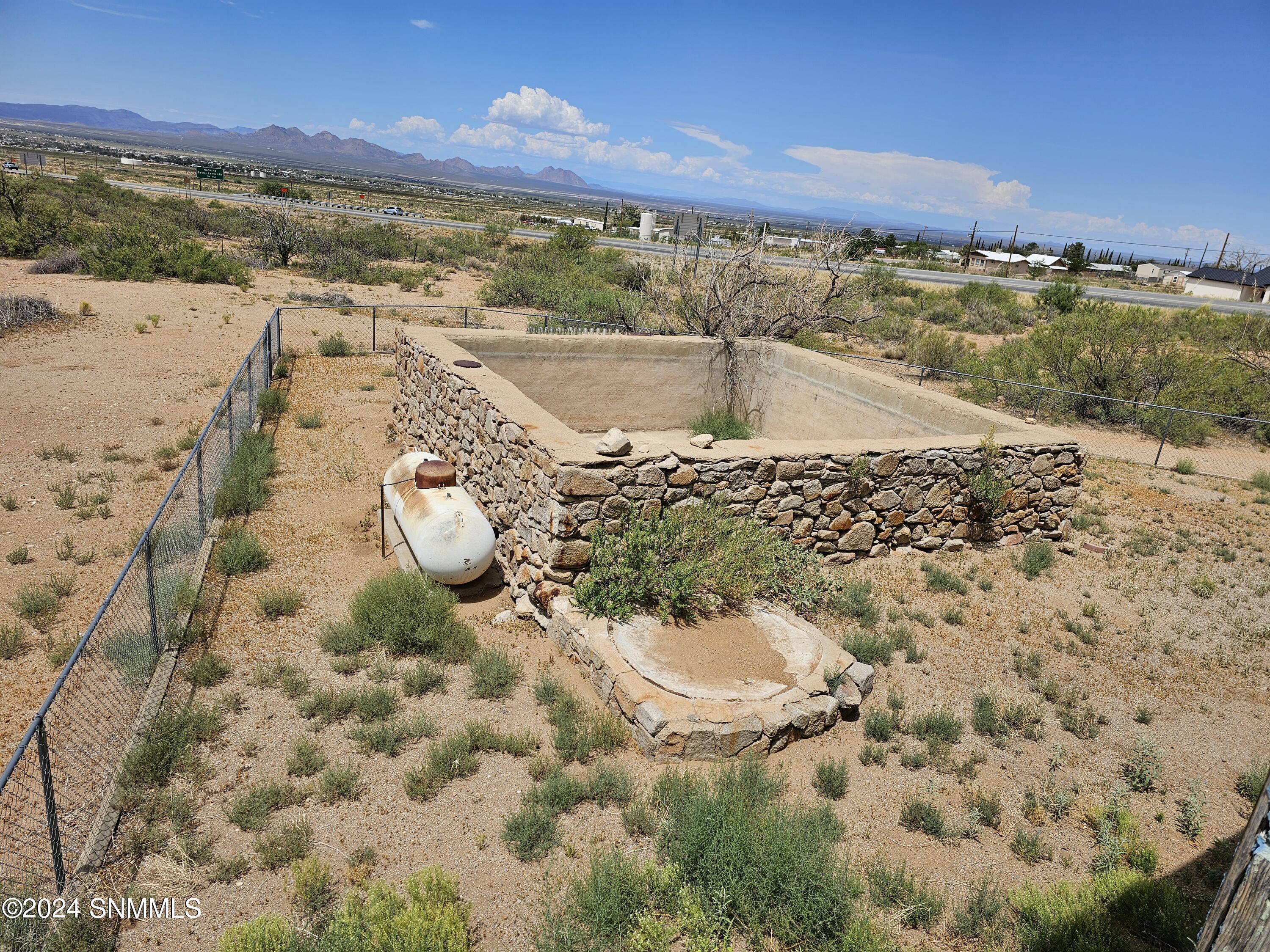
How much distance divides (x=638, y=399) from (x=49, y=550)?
8342mm

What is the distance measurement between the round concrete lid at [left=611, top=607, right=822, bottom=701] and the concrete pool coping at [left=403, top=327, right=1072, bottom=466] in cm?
163

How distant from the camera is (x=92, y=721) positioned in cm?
500

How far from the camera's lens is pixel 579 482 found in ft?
22.7

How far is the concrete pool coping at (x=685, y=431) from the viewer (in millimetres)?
7598

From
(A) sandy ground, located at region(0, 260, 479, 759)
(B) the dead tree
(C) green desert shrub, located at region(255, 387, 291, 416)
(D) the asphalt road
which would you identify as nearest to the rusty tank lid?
(A) sandy ground, located at region(0, 260, 479, 759)

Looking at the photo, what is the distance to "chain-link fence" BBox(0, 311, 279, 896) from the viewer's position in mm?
3986

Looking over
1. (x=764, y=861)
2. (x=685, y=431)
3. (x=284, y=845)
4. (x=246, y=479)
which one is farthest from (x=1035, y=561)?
(x=246, y=479)

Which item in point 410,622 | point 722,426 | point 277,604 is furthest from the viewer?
point 722,426

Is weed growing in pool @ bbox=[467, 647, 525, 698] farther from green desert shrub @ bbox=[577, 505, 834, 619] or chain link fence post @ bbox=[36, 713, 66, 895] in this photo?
chain link fence post @ bbox=[36, 713, 66, 895]

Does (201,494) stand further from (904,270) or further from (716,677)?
(904,270)

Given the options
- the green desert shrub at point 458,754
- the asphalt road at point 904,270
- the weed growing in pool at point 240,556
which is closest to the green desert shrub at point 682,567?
the green desert shrub at point 458,754

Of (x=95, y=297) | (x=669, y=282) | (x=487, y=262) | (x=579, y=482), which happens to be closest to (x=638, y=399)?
(x=579, y=482)

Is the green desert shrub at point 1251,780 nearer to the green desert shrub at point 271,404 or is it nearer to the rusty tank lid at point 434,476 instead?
the rusty tank lid at point 434,476

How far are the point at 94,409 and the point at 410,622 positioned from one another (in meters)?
9.37
